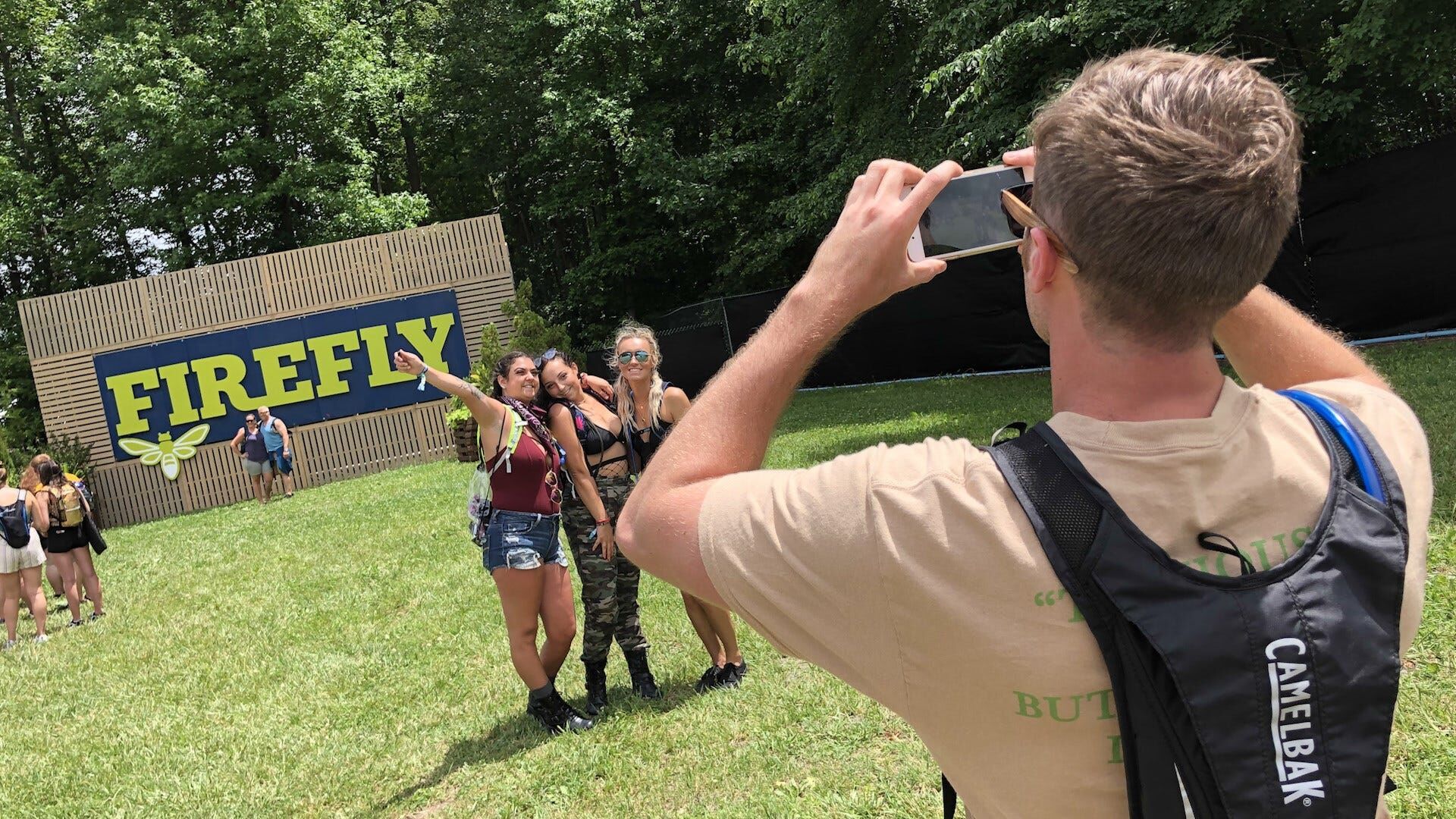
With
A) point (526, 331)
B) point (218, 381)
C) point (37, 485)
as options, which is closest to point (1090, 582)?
point (37, 485)

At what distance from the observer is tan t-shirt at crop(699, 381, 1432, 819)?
1.09 metres

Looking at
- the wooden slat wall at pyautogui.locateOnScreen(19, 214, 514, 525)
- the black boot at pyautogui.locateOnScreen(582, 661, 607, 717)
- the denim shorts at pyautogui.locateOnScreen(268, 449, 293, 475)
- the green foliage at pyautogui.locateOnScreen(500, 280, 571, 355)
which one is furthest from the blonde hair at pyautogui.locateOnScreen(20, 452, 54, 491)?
the wooden slat wall at pyautogui.locateOnScreen(19, 214, 514, 525)

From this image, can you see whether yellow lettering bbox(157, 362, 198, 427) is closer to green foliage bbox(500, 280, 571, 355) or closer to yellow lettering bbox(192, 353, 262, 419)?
yellow lettering bbox(192, 353, 262, 419)

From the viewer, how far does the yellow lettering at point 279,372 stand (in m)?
20.3

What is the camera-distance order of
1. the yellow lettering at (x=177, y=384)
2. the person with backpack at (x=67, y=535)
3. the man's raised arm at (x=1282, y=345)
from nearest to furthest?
the man's raised arm at (x=1282, y=345) → the person with backpack at (x=67, y=535) → the yellow lettering at (x=177, y=384)

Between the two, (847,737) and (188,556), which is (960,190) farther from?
(188,556)

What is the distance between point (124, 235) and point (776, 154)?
1859cm

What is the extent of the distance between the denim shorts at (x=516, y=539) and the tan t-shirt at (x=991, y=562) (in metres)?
4.31

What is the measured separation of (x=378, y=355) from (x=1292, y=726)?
68.3 feet

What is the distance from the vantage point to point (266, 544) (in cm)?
1341

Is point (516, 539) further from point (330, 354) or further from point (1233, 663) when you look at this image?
point (330, 354)

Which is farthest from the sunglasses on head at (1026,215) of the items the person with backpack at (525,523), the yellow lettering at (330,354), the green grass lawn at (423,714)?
the yellow lettering at (330,354)

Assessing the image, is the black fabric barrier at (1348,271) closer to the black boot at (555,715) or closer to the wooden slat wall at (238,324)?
the black boot at (555,715)

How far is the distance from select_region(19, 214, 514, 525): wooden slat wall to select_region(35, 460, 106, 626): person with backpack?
998cm
